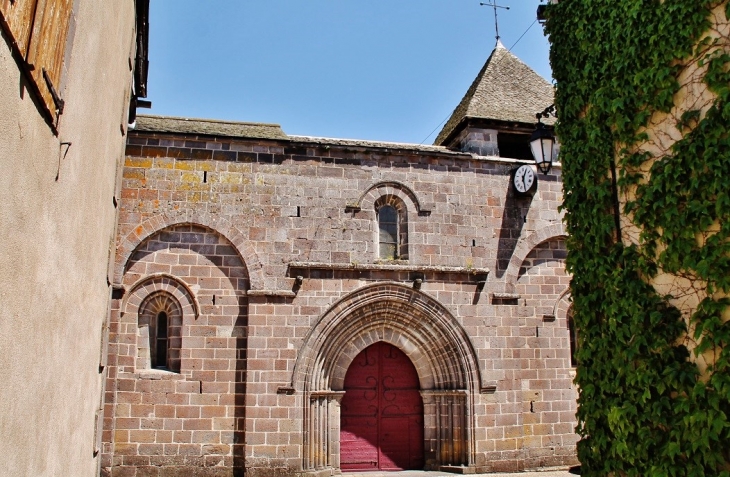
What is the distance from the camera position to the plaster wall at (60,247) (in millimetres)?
3701

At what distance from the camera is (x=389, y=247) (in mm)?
11930

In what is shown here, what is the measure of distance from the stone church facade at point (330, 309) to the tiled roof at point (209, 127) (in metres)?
0.05

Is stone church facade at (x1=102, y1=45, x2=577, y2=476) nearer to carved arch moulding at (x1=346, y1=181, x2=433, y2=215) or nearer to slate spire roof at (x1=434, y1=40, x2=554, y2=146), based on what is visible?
carved arch moulding at (x1=346, y1=181, x2=433, y2=215)

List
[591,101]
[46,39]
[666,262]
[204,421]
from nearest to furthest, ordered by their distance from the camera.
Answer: [46,39], [666,262], [591,101], [204,421]

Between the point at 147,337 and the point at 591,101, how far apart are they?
7.80m

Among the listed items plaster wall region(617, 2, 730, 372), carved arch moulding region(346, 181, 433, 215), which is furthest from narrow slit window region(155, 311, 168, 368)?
plaster wall region(617, 2, 730, 372)

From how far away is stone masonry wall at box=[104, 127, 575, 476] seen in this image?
1046cm

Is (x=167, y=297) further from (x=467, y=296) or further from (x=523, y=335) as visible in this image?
(x=523, y=335)

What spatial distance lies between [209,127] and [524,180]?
5.99 m

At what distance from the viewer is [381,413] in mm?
11633

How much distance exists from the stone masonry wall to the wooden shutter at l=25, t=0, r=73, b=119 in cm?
661

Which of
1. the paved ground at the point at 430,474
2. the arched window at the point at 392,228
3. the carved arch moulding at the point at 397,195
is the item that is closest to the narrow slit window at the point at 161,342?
the paved ground at the point at 430,474

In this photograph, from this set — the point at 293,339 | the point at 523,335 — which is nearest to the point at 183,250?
the point at 293,339

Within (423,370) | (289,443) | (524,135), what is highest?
(524,135)
